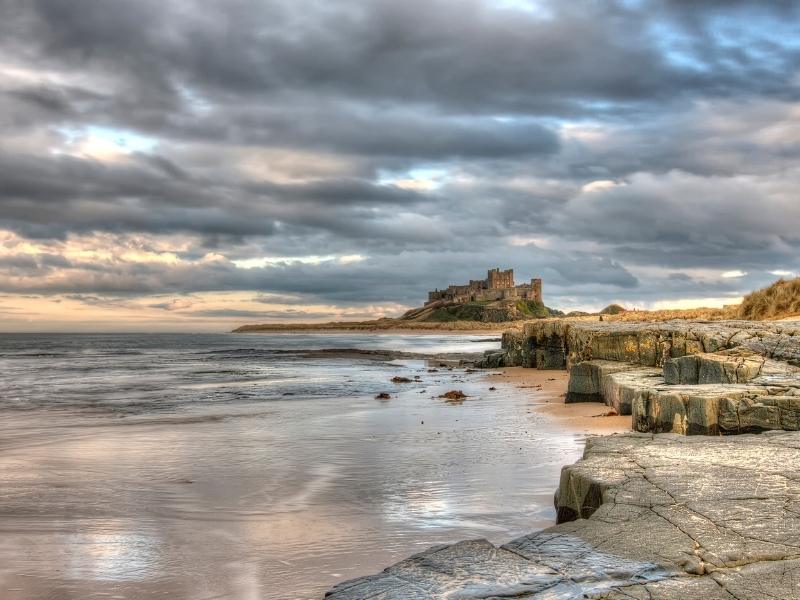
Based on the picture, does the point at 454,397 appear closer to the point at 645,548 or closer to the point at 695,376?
the point at 695,376

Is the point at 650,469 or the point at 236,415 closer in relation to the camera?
the point at 650,469

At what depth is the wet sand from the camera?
372 inches

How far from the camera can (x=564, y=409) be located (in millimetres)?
11836

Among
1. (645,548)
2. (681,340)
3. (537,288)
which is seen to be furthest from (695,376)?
(537,288)

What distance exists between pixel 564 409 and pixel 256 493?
6.90 metres

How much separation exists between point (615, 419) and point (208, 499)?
245 inches

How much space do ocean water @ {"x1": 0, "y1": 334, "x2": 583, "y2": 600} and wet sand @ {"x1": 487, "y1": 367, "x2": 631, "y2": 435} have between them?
0.40 meters

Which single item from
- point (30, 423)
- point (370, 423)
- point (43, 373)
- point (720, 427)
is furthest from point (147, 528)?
point (43, 373)

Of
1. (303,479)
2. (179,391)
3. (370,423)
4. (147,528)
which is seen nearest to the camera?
(147,528)

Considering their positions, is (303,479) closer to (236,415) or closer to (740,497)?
(740,497)

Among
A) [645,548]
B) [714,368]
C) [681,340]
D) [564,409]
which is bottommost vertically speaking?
[564,409]

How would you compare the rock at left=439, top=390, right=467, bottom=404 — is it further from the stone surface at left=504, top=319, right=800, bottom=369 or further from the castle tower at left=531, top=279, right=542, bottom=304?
the castle tower at left=531, top=279, right=542, bottom=304

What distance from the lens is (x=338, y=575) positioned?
421 cm

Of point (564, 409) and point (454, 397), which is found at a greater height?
point (564, 409)
